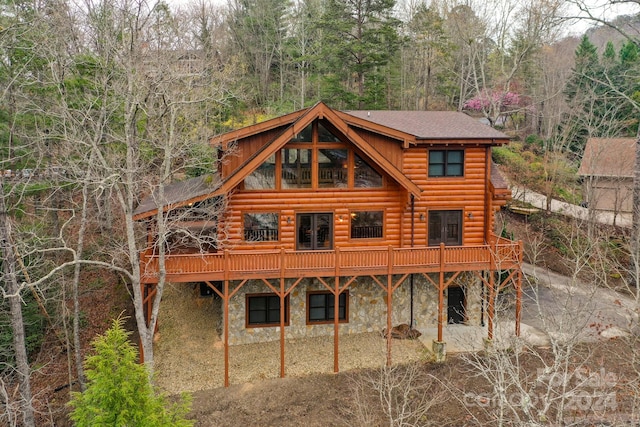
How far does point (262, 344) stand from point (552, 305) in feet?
46.8

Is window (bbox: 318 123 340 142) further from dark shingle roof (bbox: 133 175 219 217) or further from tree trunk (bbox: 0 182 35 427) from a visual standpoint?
tree trunk (bbox: 0 182 35 427)

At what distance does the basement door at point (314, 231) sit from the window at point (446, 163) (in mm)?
5103

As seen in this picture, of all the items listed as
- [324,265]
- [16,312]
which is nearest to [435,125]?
[324,265]

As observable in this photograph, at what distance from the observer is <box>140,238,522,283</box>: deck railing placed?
16.2 meters

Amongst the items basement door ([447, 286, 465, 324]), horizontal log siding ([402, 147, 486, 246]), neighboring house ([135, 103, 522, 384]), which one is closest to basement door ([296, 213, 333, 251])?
neighboring house ([135, 103, 522, 384])

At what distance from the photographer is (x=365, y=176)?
18.7 metres

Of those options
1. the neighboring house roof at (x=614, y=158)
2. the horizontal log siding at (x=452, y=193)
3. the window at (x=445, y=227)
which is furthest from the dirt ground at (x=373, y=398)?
the neighboring house roof at (x=614, y=158)

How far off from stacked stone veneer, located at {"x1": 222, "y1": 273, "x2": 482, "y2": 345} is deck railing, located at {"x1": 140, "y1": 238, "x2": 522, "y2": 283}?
2234 millimetres

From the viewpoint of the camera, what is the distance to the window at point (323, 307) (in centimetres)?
1945

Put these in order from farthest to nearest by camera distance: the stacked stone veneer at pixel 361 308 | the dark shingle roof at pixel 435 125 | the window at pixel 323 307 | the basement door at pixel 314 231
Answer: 1. the window at pixel 323 307
2. the dark shingle roof at pixel 435 125
3. the stacked stone veneer at pixel 361 308
4. the basement door at pixel 314 231

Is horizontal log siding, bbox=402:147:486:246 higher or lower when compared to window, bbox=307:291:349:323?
higher

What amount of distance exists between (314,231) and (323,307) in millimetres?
3648

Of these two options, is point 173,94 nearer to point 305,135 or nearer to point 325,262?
point 305,135

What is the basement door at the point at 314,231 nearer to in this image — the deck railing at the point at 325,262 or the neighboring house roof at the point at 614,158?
the deck railing at the point at 325,262
